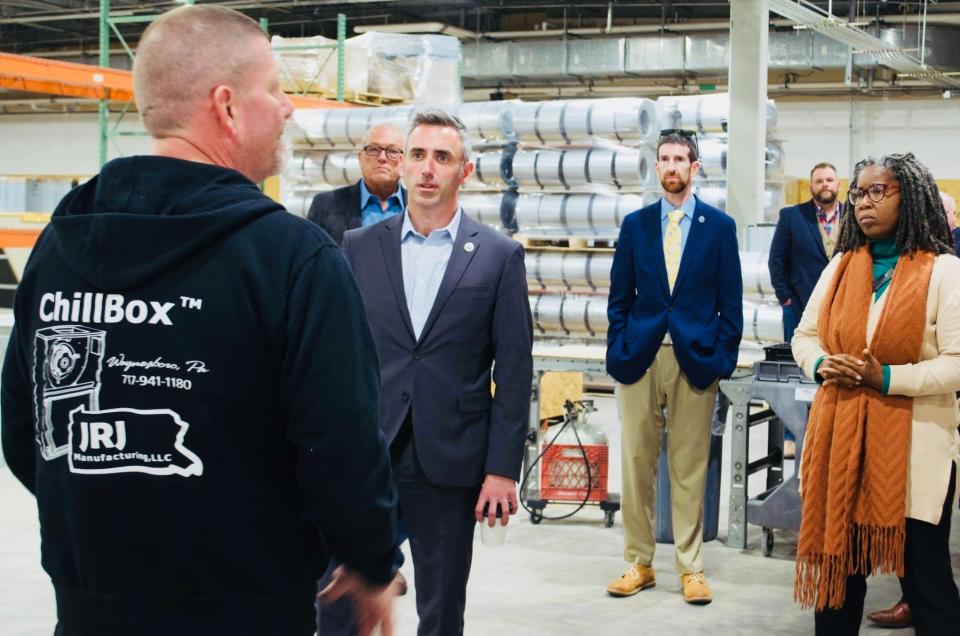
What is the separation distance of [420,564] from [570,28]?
45.6ft

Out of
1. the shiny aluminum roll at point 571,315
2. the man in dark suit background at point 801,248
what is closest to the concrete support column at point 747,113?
the man in dark suit background at point 801,248

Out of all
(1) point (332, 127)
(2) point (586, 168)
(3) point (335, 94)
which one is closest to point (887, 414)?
(2) point (586, 168)

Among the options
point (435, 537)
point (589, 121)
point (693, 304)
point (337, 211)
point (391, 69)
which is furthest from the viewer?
point (391, 69)

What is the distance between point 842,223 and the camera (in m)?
3.65

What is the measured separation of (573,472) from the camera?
628 cm

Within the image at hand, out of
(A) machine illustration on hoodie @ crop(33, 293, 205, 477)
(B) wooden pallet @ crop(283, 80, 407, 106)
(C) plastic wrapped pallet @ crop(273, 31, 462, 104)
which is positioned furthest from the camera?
(B) wooden pallet @ crop(283, 80, 407, 106)

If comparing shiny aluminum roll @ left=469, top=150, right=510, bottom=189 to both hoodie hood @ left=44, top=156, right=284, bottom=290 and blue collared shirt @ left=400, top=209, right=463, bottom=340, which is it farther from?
hoodie hood @ left=44, top=156, right=284, bottom=290

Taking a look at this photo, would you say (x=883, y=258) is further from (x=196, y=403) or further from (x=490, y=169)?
(x=490, y=169)

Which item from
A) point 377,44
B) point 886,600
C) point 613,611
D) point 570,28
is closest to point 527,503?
point 613,611

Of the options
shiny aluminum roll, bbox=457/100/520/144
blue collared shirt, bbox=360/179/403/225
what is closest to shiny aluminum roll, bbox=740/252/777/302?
shiny aluminum roll, bbox=457/100/520/144

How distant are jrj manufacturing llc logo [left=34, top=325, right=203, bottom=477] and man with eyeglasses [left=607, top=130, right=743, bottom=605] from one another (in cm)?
338

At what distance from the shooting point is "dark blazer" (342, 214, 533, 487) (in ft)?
9.96

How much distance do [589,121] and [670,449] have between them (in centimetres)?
272

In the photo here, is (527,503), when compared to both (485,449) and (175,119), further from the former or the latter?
(175,119)
